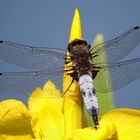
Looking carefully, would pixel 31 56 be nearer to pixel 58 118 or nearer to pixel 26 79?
pixel 26 79

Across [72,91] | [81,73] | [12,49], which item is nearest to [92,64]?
[81,73]

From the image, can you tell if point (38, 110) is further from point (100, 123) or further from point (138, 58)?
point (138, 58)

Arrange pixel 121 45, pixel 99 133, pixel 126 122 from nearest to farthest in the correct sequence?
pixel 99 133 → pixel 126 122 → pixel 121 45

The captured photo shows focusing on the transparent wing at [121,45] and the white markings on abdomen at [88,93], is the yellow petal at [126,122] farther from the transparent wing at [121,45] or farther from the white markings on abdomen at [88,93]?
the transparent wing at [121,45]

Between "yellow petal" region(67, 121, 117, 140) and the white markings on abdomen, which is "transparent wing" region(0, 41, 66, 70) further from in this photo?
"yellow petal" region(67, 121, 117, 140)

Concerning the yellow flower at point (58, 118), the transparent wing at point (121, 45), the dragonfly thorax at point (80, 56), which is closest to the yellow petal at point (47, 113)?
the yellow flower at point (58, 118)

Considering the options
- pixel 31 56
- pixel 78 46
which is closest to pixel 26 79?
pixel 31 56
